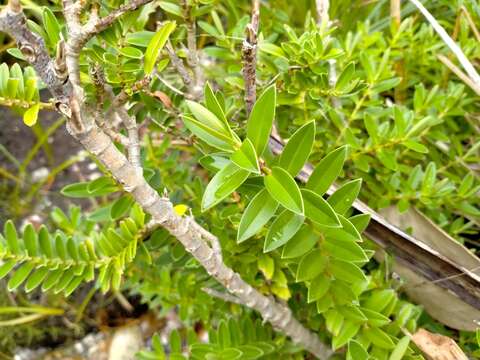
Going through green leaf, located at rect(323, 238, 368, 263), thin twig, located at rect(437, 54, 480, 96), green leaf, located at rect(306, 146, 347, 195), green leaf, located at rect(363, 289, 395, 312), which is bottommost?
green leaf, located at rect(363, 289, 395, 312)

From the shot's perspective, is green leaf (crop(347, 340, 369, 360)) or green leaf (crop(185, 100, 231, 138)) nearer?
green leaf (crop(185, 100, 231, 138))

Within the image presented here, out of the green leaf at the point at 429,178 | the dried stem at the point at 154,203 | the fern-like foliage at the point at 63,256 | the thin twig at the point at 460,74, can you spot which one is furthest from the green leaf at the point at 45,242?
the thin twig at the point at 460,74

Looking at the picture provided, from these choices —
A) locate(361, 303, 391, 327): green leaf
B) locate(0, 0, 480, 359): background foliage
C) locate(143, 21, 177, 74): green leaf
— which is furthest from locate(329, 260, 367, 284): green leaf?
locate(143, 21, 177, 74): green leaf

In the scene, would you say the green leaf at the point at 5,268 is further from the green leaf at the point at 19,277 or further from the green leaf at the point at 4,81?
the green leaf at the point at 4,81

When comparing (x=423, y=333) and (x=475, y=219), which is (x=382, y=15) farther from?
(x=423, y=333)

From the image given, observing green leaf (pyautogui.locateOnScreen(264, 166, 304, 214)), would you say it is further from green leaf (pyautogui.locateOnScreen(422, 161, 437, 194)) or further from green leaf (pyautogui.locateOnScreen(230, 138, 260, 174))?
green leaf (pyautogui.locateOnScreen(422, 161, 437, 194))

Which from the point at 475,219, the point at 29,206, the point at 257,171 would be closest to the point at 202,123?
the point at 257,171

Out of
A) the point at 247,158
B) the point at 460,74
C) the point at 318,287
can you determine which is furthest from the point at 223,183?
the point at 460,74
